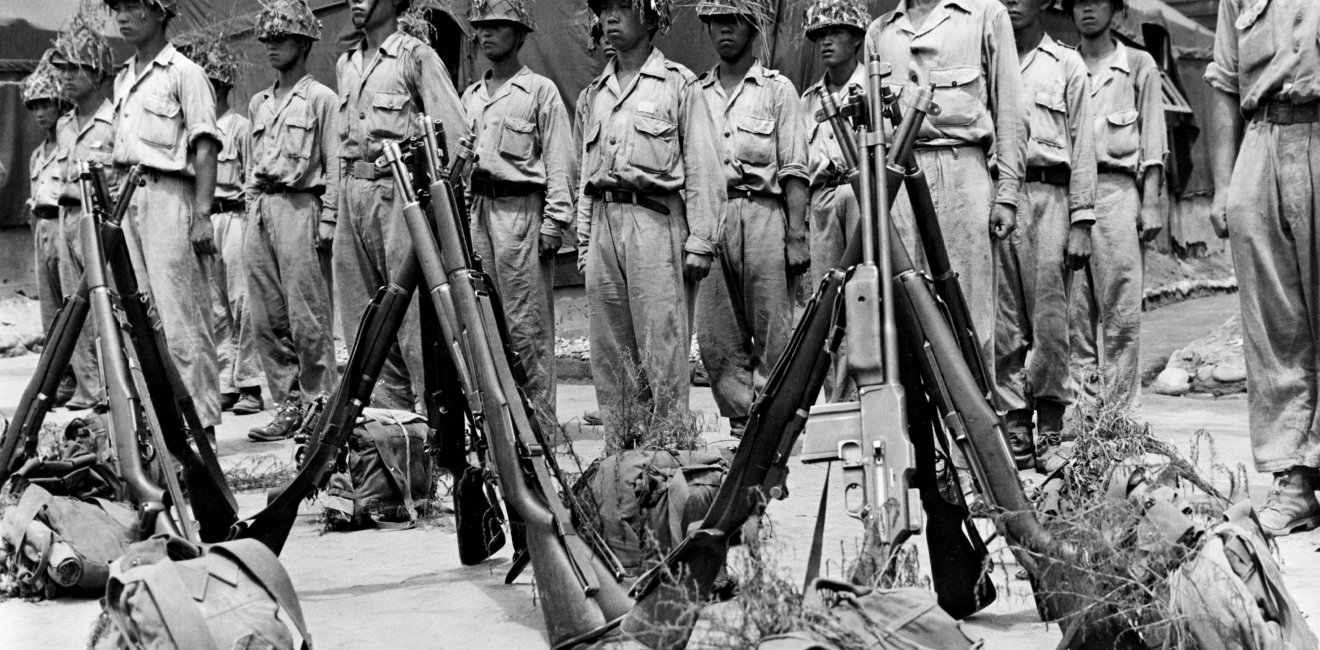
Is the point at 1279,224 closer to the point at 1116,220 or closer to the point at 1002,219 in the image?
the point at 1002,219

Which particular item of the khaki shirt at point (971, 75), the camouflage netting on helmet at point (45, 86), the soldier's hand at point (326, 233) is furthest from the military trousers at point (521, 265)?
the camouflage netting on helmet at point (45, 86)

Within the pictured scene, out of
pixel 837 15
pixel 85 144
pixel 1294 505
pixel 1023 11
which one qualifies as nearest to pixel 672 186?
pixel 837 15

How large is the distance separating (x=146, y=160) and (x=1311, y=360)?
5.85 metres

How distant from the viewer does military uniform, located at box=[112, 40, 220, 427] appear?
802 centimetres

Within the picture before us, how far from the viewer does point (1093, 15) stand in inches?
338

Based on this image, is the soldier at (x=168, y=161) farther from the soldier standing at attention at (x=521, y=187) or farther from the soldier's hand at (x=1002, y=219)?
the soldier's hand at (x=1002, y=219)

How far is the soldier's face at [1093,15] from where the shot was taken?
28.0ft

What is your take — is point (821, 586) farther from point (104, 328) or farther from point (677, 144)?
point (677, 144)

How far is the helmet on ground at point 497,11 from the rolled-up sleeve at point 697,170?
128cm

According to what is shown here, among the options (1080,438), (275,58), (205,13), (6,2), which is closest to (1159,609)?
(1080,438)

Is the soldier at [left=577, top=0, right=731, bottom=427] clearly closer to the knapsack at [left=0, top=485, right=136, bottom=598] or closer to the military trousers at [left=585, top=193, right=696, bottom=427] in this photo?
the military trousers at [left=585, top=193, right=696, bottom=427]

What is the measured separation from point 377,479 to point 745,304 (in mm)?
3183

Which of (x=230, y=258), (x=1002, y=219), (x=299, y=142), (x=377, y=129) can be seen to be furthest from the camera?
(x=230, y=258)

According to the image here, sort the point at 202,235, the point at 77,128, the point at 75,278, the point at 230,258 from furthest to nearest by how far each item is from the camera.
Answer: the point at 230,258 → the point at 77,128 → the point at 75,278 → the point at 202,235
